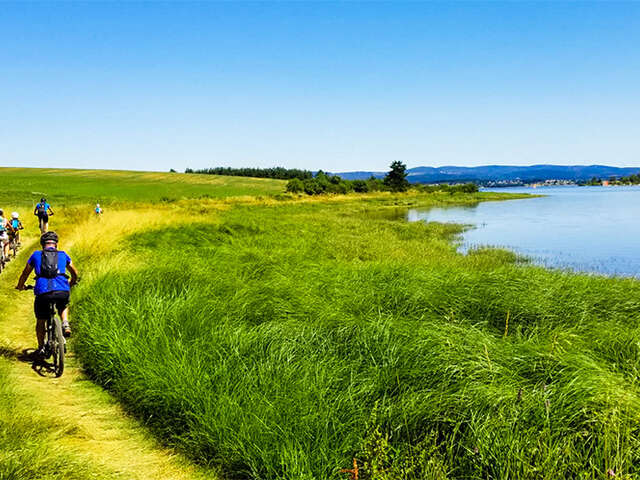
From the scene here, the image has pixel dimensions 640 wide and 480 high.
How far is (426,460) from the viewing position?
3984 millimetres

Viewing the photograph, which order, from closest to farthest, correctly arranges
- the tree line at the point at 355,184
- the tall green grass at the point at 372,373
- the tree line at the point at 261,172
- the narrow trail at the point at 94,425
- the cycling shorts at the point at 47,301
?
the tall green grass at the point at 372,373
the narrow trail at the point at 94,425
the cycling shorts at the point at 47,301
the tree line at the point at 355,184
the tree line at the point at 261,172

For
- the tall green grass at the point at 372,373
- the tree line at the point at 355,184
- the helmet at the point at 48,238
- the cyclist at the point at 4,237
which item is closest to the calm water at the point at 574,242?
the tall green grass at the point at 372,373

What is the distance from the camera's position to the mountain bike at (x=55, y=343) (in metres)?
6.28

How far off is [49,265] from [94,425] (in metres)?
2.60

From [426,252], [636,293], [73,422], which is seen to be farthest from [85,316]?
[426,252]

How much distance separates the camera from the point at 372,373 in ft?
16.9

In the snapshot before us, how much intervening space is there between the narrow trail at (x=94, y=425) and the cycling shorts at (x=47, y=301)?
91 cm

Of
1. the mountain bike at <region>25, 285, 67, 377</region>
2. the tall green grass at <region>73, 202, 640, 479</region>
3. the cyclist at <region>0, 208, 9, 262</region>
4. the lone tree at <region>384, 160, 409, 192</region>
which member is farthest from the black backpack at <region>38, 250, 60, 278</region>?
the lone tree at <region>384, 160, 409, 192</region>

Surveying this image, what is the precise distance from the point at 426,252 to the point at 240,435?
16.6 m

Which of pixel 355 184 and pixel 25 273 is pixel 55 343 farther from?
pixel 355 184

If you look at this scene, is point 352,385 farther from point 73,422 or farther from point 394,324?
point 73,422

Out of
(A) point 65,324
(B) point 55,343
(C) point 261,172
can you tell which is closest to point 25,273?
(A) point 65,324

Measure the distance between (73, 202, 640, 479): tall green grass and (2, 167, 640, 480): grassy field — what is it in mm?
23

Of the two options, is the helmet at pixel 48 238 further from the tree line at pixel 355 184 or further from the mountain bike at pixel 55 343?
the tree line at pixel 355 184
